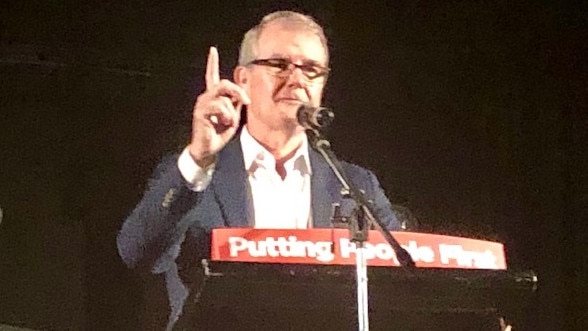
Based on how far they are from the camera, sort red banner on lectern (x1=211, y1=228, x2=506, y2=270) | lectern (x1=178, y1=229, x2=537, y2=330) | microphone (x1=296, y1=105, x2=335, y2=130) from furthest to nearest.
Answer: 1. red banner on lectern (x1=211, y1=228, x2=506, y2=270)
2. microphone (x1=296, y1=105, x2=335, y2=130)
3. lectern (x1=178, y1=229, x2=537, y2=330)

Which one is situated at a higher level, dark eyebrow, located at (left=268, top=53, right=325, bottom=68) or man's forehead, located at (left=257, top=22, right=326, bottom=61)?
man's forehead, located at (left=257, top=22, right=326, bottom=61)

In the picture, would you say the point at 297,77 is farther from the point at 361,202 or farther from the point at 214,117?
the point at 361,202

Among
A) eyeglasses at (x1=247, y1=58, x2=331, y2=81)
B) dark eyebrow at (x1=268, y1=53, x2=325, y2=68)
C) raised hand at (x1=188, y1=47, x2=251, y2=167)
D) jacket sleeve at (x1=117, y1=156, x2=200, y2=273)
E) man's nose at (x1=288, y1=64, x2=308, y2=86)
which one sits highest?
dark eyebrow at (x1=268, y1=53, x2=325, y2=68)

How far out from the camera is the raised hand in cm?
246

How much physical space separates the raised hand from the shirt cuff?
13mm

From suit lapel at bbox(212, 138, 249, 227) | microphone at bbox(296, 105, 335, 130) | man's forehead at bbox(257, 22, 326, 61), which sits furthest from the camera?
man's forehead at bbox(257, 22, 326, 61)

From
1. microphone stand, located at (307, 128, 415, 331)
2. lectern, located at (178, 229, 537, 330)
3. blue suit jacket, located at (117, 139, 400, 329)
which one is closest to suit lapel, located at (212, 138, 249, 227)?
blue suit jacket, located at (117, 139, 400, 329)

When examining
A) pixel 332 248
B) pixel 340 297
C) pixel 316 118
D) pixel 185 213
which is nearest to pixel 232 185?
pixel 185 213

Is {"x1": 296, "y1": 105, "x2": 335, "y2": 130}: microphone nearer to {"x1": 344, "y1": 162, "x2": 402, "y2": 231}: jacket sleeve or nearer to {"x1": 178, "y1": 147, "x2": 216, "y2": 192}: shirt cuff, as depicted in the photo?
{"x1": 178, "y1": 147, "x2": 216, "y2": 192}: shirt cuff

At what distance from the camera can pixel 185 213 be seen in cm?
245

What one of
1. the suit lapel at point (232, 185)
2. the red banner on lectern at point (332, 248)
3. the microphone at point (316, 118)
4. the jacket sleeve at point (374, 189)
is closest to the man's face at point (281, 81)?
the suit lapel at point (232, 185)

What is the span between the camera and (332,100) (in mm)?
2713

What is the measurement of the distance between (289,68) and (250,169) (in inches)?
11.1

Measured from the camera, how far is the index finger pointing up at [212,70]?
2.62 m
